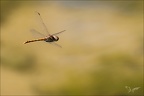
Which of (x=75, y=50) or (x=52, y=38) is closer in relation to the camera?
(x=52, y=38)

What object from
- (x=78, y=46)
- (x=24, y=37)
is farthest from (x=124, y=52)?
(x=24, y=37)

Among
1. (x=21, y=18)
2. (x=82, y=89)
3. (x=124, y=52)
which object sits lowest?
(x=82, y=89)

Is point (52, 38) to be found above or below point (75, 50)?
above

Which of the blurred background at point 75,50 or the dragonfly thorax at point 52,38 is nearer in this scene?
the dragonfly thorax at point 52,38

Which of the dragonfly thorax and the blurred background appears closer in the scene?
the dragonfly thorax

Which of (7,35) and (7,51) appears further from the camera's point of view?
(7,35)

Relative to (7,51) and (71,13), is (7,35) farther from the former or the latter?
(71,13)

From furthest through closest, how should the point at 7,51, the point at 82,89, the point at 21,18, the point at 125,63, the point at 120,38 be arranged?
the point at 21,18 < the point at 120,38 < the point at 7,51 < the point at 125,63 < the point at 82,89

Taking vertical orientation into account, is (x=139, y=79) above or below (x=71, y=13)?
below
